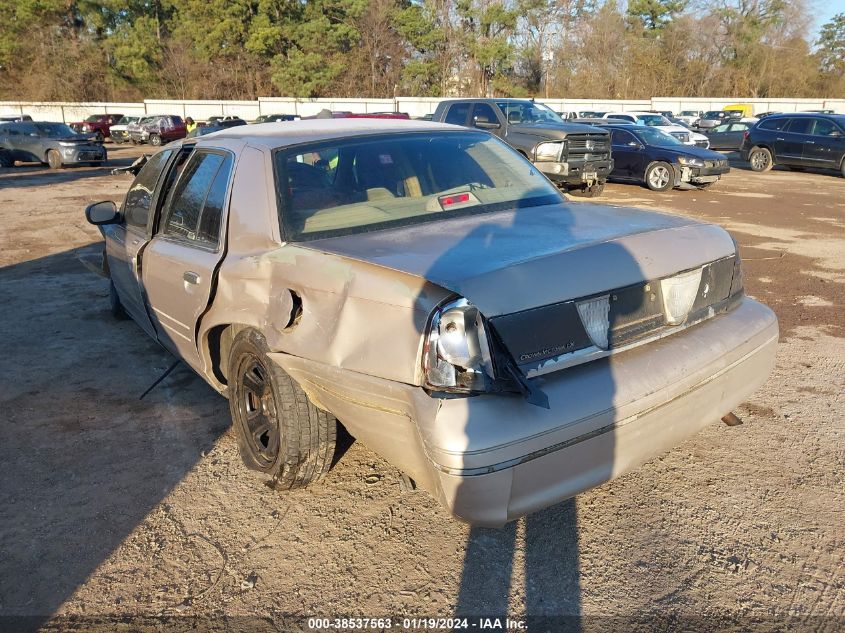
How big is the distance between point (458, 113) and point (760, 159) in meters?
11.9

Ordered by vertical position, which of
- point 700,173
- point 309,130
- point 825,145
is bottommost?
point 700,173

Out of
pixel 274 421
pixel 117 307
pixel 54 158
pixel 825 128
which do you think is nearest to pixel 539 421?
pixel 274 421

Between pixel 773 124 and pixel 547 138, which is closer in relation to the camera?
pixel 547 138

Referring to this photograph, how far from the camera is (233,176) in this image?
10.7 feet

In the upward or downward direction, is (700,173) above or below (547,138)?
below

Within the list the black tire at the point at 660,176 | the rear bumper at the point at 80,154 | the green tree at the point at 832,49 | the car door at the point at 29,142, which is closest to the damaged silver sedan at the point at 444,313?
the black tire at the point at 660,176

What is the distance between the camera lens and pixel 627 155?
16.3m

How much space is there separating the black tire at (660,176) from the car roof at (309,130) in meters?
13.1

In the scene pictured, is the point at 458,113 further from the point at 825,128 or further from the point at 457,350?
the point at 457,350

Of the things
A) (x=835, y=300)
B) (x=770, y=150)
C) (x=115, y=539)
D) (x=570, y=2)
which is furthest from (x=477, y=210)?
(x=570, y=2)

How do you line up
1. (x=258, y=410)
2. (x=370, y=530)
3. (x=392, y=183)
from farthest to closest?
(x=392, y=183)
(x=258, y=410)
(x=370, y=530)

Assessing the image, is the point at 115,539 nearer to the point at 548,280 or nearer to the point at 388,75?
the point at 548,280

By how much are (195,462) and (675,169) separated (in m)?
14.7

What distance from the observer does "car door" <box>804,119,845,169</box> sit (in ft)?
61.0
